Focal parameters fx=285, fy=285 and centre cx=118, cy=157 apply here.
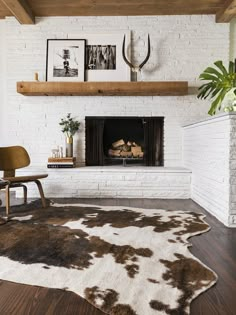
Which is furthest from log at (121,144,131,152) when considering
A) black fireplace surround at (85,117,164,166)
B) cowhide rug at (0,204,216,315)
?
cowhide rug at (0,204,216,315)

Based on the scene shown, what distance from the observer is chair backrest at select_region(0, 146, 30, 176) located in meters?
3.59

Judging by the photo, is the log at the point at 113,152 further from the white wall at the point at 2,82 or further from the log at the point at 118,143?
the white wall at the point at 2,82

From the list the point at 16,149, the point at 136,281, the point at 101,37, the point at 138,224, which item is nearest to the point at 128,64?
the point at 101,37

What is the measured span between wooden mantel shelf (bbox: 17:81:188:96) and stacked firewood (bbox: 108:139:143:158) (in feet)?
2.75

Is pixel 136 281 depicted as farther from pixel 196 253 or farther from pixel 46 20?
pixel 46 20

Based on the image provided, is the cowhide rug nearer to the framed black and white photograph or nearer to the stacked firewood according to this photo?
the stacked firewood

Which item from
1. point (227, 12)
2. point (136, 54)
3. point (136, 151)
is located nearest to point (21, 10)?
point (136, 54)

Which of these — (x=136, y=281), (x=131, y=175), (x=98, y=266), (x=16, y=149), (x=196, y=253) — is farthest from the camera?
(x=131, y=175)

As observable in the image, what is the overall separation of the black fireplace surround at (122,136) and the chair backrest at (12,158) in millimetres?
1174

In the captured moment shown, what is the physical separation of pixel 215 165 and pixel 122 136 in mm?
1985

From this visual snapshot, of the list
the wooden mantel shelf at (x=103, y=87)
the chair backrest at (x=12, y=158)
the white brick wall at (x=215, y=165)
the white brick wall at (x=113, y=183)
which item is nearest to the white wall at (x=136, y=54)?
the wooden mantel shelf at (x=103, y=87)

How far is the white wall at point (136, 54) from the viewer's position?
4.48 metres

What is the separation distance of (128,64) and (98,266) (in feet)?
11.1

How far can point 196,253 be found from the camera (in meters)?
1.98
